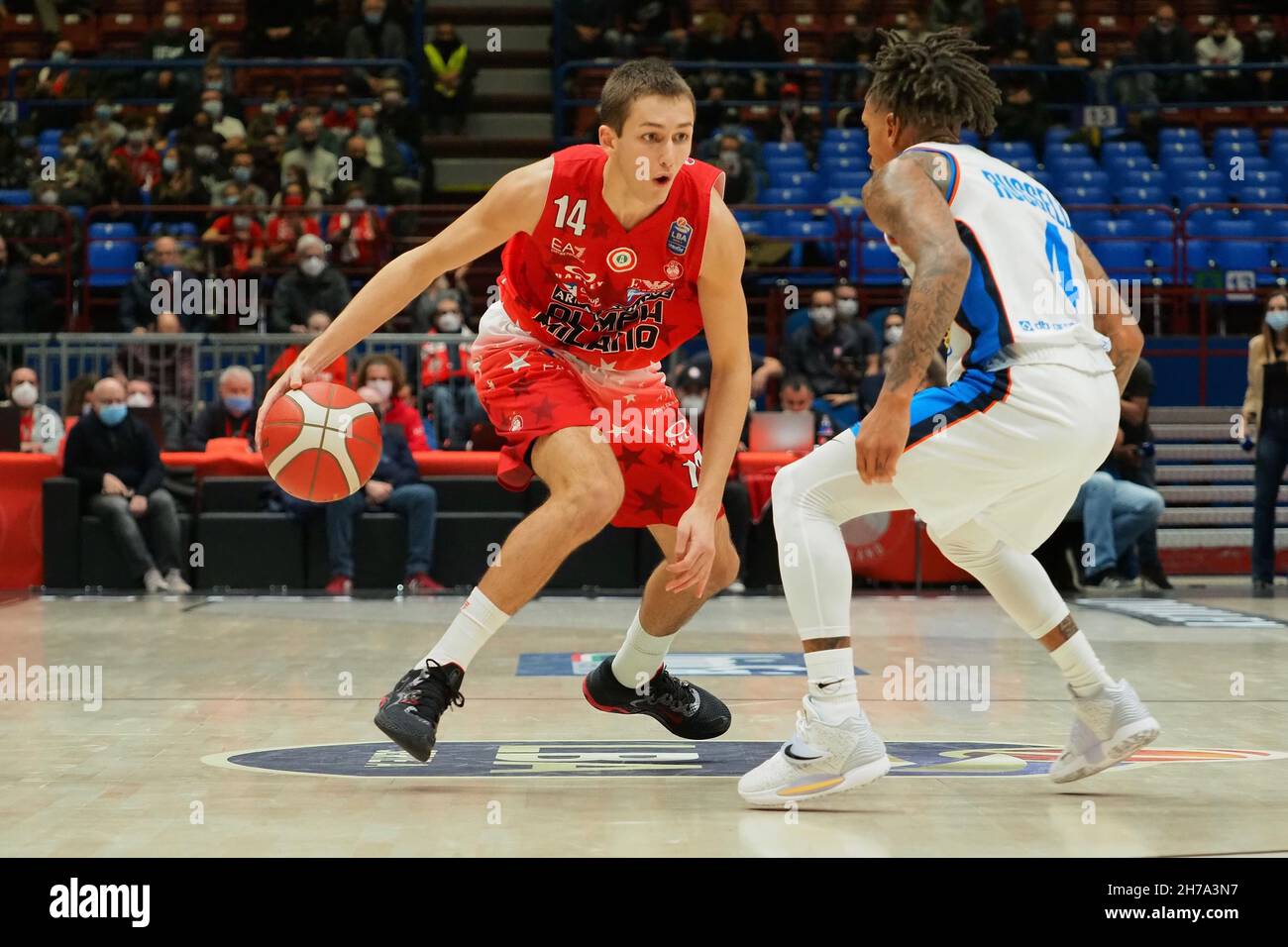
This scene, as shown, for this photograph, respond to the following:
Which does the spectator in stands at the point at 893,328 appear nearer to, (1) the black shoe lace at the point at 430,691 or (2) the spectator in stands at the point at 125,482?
(2) the spectator in stands at the point at 125,482

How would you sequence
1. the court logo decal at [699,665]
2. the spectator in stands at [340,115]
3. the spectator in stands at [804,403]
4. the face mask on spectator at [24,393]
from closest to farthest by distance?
the court logo decal at [699,665]
the spectator in stands at [804,403]
the face mask on spectator at [24,393]
the spectator in stands at [340,115]

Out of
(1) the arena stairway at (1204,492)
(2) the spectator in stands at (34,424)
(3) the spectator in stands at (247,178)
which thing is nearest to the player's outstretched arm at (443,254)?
(2) the spectator in stands at (34,424)

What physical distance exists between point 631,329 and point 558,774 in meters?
1.27

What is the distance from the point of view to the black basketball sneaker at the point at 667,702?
484 cm

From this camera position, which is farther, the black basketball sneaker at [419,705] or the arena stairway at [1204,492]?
the arena stairway at [1204,492]

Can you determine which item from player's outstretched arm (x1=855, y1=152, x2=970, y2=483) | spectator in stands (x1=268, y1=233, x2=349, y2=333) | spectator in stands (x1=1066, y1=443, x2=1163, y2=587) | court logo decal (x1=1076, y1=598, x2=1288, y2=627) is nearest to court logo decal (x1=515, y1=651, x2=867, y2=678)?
court logo decal (x1=1076, y1=598, x2=1288, y2=627)

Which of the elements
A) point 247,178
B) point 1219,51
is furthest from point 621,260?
point 1219,51

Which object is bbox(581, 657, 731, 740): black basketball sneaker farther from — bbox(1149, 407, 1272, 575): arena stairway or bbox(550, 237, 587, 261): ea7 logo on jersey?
bbox(1149, 407, 1272, 575): arena stairway

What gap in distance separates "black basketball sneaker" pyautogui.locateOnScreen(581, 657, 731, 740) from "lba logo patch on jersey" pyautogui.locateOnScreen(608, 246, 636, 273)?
1.22m

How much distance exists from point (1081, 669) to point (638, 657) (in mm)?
1303

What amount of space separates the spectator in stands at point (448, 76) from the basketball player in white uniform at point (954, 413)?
48.1 feet

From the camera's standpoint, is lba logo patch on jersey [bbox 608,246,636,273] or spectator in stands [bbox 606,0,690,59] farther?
spectator in stands [bbox 606,0,690,59]

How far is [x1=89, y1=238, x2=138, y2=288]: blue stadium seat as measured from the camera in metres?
15.5

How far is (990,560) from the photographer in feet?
13.8
